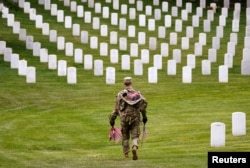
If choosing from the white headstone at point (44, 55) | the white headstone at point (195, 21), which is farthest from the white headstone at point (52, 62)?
the white headstone at point (195, 21)

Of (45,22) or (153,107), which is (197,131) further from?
(45,22)

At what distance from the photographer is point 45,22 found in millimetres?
50250

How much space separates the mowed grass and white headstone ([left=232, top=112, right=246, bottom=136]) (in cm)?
19

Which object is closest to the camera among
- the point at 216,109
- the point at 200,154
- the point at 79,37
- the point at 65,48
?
the point at 200,154

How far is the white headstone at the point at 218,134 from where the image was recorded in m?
23.9

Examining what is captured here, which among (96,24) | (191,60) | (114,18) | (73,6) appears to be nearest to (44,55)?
(191,60)

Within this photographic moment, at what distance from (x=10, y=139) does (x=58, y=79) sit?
10.9 m

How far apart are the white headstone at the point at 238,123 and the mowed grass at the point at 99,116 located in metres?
0.19

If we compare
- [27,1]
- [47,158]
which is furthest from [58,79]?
[27,1]

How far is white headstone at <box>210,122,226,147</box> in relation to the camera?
2394cm

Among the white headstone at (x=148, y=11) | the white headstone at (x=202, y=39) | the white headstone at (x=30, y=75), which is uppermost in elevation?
the white headstone at (x=148, y=11)

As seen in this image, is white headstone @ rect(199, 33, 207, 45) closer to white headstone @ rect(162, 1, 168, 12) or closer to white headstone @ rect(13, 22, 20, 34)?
white headstone @ rect(13, 22, 20, 34)

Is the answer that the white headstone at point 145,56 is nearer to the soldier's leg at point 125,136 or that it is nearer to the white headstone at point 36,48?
the white headstone at point 36,48

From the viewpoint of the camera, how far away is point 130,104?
23.1 m
